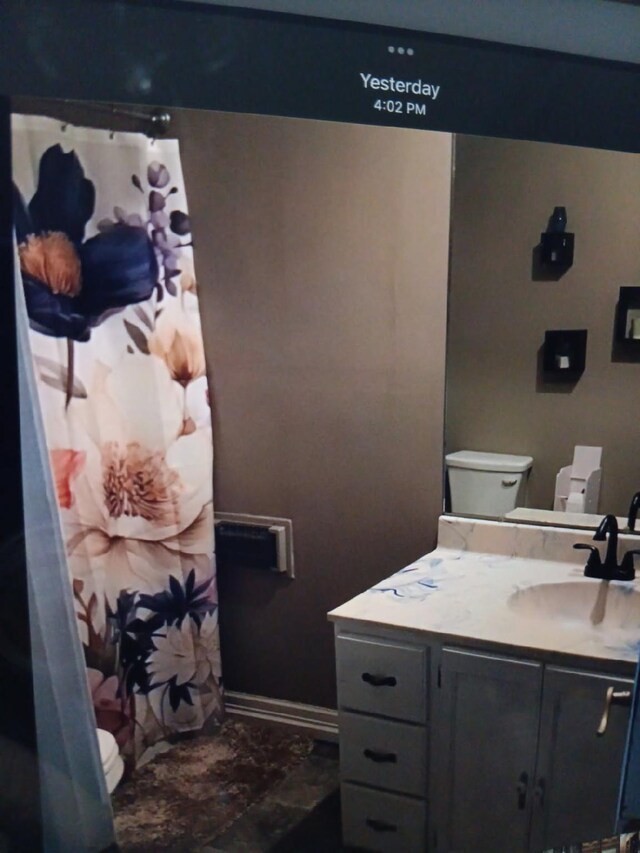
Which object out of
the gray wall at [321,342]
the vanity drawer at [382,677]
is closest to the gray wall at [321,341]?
the gray wall at [321,342]

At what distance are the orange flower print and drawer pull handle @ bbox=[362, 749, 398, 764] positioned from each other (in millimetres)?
824

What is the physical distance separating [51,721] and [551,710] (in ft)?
2.72

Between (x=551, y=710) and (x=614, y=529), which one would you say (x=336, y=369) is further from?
(x=551, y=710)

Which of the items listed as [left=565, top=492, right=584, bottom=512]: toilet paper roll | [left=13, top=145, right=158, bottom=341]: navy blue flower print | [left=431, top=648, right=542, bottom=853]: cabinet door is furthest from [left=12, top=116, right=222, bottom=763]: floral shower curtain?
[left=565, top=492, right=584, bottom=512]: toilet paper roll

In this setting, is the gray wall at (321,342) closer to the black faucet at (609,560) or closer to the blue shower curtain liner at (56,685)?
the black faucet at (609,560)

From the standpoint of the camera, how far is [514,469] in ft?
5.32

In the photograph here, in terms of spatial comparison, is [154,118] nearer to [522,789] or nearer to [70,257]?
[70,257]

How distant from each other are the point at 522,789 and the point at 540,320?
93 cm

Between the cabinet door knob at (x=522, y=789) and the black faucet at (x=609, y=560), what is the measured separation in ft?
1.43

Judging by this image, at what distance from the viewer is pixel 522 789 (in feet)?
4.23

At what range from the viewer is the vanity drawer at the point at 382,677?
136 cm

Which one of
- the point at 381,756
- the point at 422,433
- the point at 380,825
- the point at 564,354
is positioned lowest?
the point at 380,825

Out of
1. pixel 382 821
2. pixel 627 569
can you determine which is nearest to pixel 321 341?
pixel 627 569

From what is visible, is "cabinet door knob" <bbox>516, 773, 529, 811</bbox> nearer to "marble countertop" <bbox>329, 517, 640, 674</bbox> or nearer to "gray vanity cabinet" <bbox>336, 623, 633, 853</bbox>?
"gray vanity cabinet" <bbox>336, 623, 633, 853</bbox>
